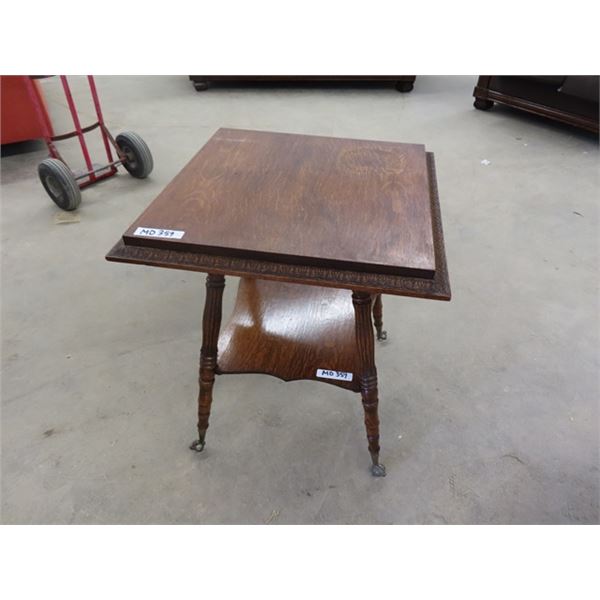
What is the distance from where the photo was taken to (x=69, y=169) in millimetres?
2424

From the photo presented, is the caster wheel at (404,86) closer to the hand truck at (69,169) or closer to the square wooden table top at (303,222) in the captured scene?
the hand truck at (69,169)

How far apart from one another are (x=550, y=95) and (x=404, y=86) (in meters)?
1.27

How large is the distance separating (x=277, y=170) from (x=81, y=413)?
1.00 metres

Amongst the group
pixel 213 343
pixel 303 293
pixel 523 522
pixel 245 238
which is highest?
pixel 245 238

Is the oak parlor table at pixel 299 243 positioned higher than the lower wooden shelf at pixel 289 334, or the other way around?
the oak parlor table at pixel 299 243

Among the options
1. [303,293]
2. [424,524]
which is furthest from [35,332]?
[424,524]

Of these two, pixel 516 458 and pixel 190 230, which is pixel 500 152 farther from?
pixel 190 230

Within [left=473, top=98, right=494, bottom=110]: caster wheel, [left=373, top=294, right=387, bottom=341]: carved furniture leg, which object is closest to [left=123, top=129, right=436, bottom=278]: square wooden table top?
[left=373, top=294, right=387, bottom=341]: carved furniture leg

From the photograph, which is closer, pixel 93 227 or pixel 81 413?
pixel 81 413

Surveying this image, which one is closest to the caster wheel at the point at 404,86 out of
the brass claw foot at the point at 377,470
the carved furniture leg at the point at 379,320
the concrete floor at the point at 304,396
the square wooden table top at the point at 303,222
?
the concrete floor at the point at 304,396

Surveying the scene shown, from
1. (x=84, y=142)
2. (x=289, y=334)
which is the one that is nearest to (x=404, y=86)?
(x=84, y=142)

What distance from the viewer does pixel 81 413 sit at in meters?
1.45

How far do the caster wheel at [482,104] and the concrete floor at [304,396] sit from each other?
146 cm

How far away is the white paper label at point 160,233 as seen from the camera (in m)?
0.94
